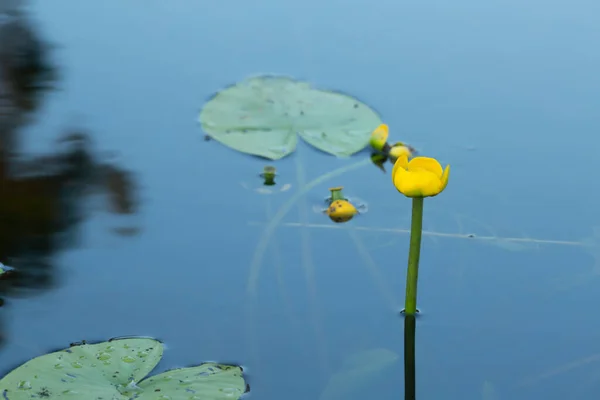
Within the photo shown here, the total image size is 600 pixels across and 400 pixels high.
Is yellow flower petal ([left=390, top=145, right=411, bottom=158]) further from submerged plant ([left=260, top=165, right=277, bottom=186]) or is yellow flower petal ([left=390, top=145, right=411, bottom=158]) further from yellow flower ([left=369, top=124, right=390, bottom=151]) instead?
submerged plant ([left=260, top=165, right=277, bottom=186])

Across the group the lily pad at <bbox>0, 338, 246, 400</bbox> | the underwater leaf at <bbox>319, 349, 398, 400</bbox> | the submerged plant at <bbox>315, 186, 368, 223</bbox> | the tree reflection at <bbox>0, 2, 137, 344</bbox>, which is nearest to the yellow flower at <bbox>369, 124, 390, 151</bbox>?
the submerged plant at <bbox>315, 186, 368, 223</bbox>

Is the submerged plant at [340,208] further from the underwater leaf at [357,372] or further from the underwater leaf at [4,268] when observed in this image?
the underwater leaf at [4,268]

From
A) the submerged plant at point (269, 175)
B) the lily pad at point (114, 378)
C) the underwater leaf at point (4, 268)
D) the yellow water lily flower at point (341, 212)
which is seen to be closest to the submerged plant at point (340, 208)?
the yellow water lily flower at point (341, 212)

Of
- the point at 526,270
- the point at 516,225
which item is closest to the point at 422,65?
the point at 516,225

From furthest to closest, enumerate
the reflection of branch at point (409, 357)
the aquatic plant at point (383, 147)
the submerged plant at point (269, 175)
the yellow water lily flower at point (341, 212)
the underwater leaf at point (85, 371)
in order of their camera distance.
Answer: the aquatic plant at point (383, 147) → the submerged plant at point (269, 175) → the yellow water lily flower at point (341, 212) → the reflection of branch at point (409, 357) → the underwater leaf at point (85, 371)

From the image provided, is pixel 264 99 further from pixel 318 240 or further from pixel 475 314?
pixel 475 314

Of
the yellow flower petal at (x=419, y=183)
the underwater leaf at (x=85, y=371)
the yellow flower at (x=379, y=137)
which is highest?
the yellow flower petal at (x=419, y=183)

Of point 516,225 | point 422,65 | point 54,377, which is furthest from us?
point 422,65
